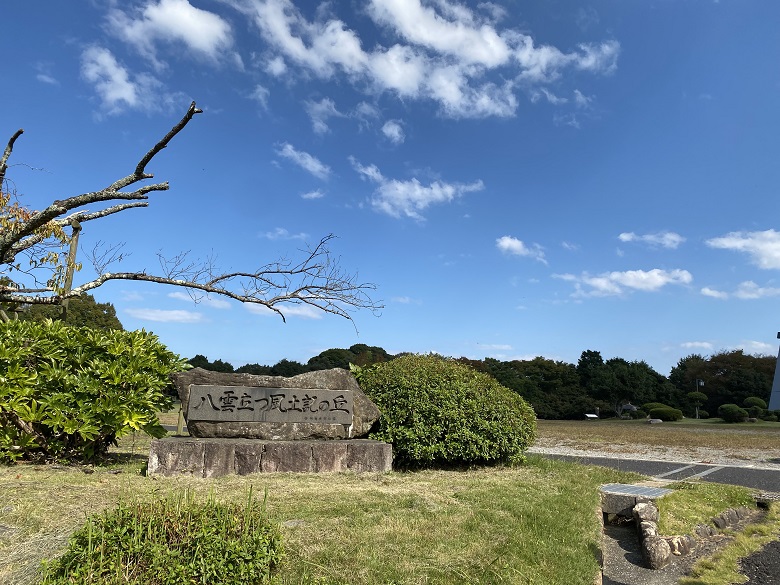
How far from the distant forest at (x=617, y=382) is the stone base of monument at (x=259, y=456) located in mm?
23018

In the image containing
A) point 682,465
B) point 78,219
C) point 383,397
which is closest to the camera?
point 78,219

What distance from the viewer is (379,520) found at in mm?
3816

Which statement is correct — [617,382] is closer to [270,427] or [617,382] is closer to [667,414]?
[667,414]

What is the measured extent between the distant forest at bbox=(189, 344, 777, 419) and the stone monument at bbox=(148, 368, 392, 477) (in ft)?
73.9

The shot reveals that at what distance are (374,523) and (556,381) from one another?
3187 centimetres

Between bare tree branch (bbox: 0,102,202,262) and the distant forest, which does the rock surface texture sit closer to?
bare tree branch (bbox: 0,102,202,262)

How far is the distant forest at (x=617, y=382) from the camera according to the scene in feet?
104

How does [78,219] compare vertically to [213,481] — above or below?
above

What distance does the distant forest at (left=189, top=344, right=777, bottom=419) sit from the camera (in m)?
31.8

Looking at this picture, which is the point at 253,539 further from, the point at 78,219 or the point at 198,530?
the point at 78,219

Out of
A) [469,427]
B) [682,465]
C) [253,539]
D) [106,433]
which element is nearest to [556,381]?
[682,465]

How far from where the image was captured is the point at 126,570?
8.59 feet

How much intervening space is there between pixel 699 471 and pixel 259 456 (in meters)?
7.41

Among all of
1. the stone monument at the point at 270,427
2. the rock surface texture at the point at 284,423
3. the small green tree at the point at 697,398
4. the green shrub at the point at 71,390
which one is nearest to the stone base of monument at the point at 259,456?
the stone monument at the point at 270,427
